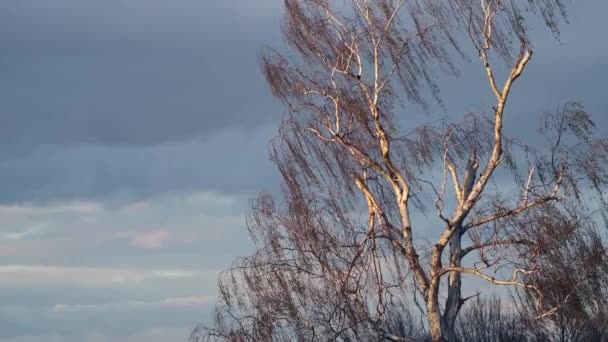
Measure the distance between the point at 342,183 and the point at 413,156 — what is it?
1462 millimetres

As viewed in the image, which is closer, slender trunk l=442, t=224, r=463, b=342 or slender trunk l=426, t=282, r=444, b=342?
slender trunk l=426, t=282, r=444, b=342

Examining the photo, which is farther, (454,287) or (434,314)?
(454,287)

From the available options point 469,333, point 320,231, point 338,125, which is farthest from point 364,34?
point 469,333

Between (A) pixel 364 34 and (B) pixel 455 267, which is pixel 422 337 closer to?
(B) pixel 455 267

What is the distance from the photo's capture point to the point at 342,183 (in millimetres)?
25656

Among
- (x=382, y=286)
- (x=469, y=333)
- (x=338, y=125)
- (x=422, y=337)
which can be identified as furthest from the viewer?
(x=469, y=333)

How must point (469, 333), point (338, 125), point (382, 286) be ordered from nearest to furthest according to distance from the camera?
point (382, 286) < point (338, 125) < point (469, 333)

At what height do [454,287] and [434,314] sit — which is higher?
[454,287]

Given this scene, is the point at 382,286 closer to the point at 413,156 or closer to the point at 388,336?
the point at 388,336

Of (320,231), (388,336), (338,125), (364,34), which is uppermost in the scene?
(364,34)

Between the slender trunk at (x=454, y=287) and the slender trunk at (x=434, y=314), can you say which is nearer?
the slender trunk at (x=434, y=314)

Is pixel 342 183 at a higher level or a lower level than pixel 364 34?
lower

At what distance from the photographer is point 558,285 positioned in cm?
2431

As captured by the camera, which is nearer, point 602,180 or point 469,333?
point 602,180
